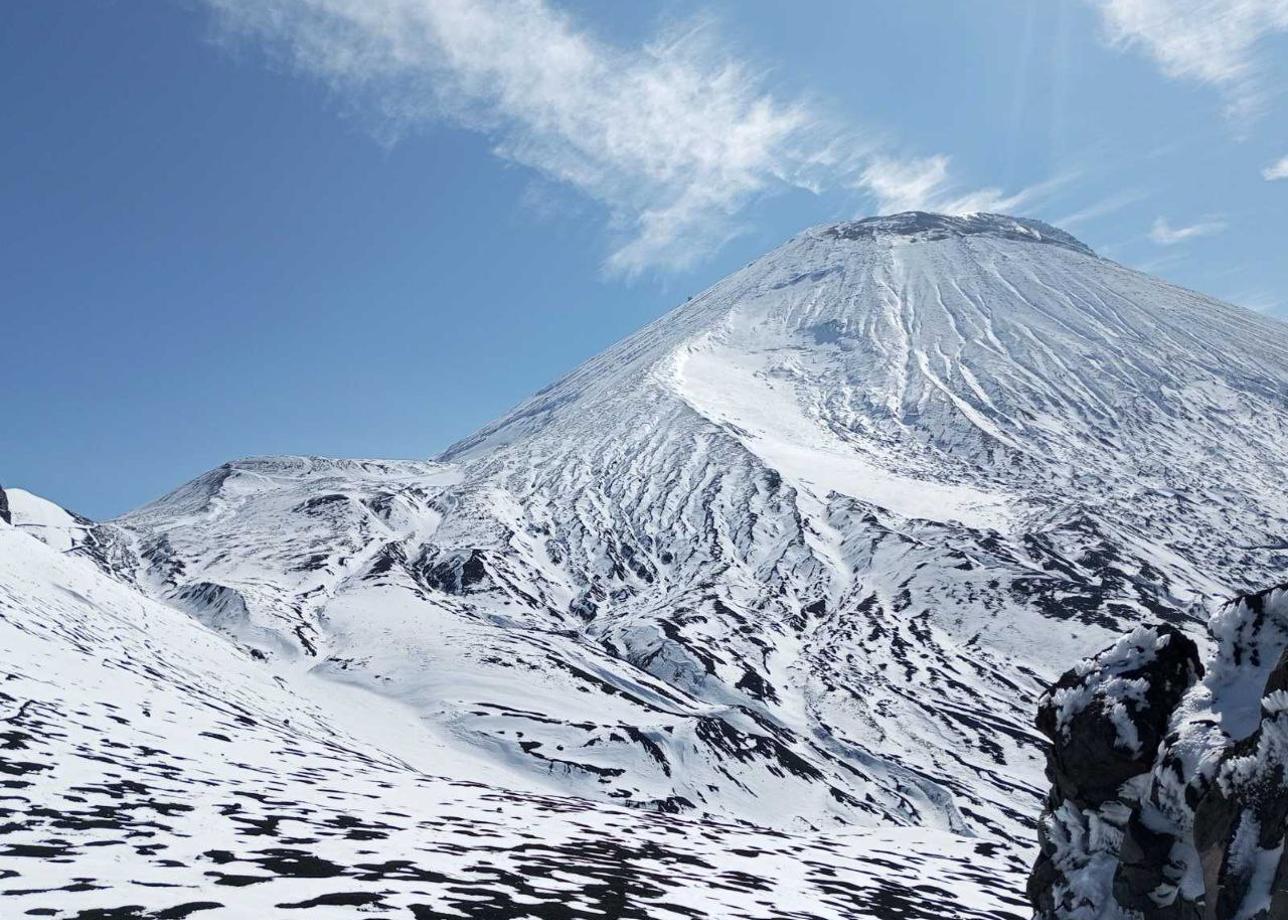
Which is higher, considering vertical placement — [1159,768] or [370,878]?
[1159,768]

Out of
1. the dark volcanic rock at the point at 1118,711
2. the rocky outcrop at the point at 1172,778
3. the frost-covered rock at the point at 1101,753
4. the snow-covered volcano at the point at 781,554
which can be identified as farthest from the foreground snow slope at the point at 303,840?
the snow-covered volcano at the point at 781,554

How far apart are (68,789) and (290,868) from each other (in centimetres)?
607

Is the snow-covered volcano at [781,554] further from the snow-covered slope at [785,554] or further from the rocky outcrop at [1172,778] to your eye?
the rocky outcrop at [1172,778]

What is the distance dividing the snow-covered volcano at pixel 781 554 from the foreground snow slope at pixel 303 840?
17.4 m

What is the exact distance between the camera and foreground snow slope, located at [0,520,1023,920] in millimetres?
10844

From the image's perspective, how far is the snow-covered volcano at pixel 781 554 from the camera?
52.4 meters

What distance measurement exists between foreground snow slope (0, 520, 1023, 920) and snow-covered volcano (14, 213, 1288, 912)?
17.4m

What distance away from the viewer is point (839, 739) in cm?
6134

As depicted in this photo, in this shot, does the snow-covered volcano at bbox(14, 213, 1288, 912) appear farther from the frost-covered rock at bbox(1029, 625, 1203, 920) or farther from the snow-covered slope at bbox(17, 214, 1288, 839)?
the frost-covered rock at bbox(1029, 625, 1203, 920)

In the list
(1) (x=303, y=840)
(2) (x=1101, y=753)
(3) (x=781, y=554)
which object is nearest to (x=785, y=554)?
(3) (x=781, y=554)

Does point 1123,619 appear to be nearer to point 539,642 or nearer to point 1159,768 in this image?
point 539,642

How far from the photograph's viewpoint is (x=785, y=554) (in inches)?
4048

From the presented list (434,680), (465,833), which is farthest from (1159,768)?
(434,680)

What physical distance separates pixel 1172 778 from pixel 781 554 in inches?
3736
